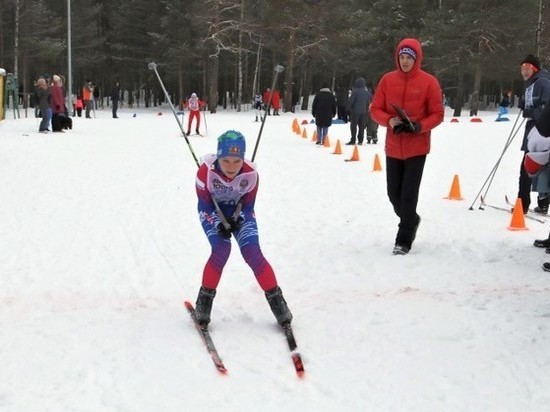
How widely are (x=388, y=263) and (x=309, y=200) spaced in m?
3.73

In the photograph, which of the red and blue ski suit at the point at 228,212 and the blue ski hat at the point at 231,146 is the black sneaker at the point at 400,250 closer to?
the red and blue ski suit at the point at 228,212

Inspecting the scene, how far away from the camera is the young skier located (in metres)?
4.46

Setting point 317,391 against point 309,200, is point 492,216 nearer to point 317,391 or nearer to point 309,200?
point 309,200

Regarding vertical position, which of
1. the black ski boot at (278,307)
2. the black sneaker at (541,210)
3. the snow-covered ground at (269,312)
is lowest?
the snow-covered ground at (269,312)

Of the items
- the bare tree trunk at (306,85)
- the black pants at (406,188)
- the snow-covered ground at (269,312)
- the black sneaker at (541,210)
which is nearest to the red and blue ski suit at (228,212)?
the snow-covered ground at (269,312)

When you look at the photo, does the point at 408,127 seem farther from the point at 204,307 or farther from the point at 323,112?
the point at 323,112

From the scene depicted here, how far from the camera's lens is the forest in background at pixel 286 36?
36719 millimetres

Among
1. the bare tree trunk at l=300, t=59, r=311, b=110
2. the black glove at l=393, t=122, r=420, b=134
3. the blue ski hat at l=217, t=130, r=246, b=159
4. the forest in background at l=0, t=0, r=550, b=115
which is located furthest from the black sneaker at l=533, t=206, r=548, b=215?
the bare tree trunk at l=300, t=59, r=311, b=110

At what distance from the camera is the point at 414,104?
6.15 m

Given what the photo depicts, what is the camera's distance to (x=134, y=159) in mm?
14469

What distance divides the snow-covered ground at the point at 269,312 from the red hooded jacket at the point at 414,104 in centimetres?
111

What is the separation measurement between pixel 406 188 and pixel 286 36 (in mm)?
36408

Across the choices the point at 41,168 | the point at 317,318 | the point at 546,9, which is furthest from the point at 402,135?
the point at 546,9

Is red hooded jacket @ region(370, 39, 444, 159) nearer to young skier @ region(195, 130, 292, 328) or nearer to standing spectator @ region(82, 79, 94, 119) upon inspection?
young skier @ region(195, 130, 292, 328)
